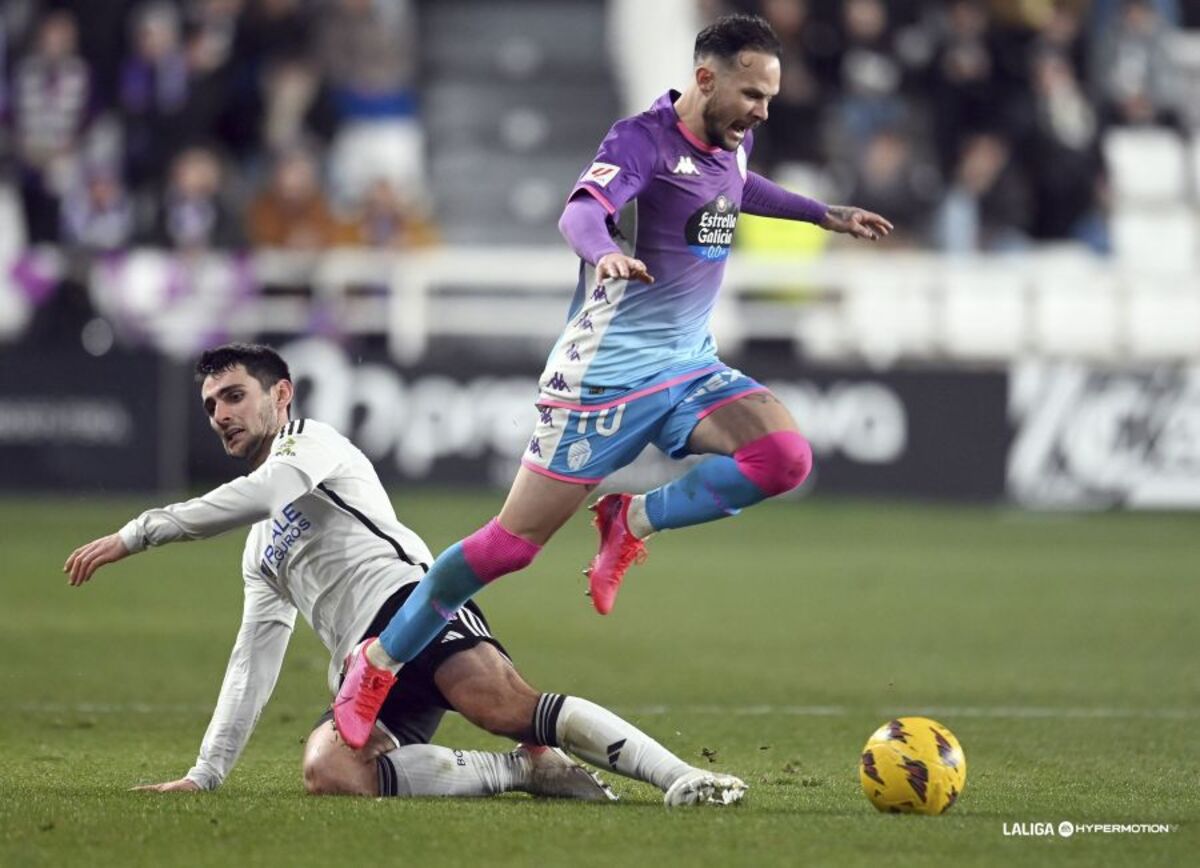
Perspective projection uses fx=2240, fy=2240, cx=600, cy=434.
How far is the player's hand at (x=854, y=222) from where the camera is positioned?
24.8ft

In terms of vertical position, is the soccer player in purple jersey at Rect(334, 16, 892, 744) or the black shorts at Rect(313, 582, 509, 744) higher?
the soccer player in purple jersey at Rect(334, 16, 892, 744)

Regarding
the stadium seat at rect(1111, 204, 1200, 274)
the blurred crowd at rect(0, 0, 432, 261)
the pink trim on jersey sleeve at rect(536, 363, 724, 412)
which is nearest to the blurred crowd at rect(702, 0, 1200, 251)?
the stadium seat at rect(1111, 204, 1200, 274)

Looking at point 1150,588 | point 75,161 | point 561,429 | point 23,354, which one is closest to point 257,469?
point 561,429

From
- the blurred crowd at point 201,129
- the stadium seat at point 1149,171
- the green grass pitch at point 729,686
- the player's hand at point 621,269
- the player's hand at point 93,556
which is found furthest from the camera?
the stadium seat at point 1149,171

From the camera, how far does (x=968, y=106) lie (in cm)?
2152

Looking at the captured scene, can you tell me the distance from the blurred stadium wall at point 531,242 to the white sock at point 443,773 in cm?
1102

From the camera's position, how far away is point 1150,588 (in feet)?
46.2

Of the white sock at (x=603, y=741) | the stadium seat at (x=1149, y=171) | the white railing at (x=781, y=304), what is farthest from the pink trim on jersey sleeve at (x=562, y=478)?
the stadium seat at (x=1149, y=171)

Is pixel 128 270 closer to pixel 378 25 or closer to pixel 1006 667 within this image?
pixel 378 25

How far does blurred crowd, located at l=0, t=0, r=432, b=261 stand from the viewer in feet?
63.5

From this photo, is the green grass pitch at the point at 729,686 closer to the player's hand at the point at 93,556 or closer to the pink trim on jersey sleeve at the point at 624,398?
the player's hand at the point at 93,556

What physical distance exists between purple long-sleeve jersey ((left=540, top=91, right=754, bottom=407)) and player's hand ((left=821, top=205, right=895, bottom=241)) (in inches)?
22.5

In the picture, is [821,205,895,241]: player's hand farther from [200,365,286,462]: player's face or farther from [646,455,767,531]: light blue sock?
[200,365,286,462]: player's face

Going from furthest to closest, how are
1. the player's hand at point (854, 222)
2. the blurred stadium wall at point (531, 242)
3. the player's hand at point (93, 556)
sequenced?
the blurred stadium wall at point (531, 242) → the player's hand at point (854, 222) → the player's hand at point (93, 556)
